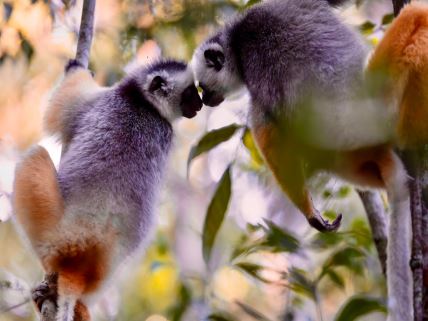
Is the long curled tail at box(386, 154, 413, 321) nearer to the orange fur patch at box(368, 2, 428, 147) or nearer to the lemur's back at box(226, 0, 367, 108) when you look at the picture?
the orange fur patch at box(368, 2, 428, 147)

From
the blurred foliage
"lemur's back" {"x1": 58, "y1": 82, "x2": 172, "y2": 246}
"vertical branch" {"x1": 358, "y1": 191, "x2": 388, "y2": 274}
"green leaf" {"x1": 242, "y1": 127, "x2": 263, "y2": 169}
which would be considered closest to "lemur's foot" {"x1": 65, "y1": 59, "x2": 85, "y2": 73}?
"lemur's back" {"x1": 58, "y1": 82, "x2": 172, "y2": 246}

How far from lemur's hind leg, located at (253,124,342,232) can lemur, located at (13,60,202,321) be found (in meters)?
0.57

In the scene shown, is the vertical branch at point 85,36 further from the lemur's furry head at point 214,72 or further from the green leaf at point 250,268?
the green leaf at point 250,268

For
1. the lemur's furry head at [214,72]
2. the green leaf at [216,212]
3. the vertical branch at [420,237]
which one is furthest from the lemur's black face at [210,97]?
the vertical branch at [420,237]

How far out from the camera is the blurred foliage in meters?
3.49

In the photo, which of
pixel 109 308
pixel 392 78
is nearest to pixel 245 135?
pixel 392 78

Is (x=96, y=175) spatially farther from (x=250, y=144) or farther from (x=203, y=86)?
(x=250, y=144)

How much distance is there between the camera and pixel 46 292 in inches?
122

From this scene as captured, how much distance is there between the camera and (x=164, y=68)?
4.01m

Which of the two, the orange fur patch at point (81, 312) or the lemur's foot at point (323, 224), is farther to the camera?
the lemur's foot at point (323, 224)

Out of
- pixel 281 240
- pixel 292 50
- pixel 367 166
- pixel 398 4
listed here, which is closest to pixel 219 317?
pixel 281 240

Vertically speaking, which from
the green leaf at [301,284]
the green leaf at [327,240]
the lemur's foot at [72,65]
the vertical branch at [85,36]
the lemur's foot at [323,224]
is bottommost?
the green leaf at [327,240]

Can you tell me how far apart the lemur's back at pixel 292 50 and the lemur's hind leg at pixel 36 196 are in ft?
3.89

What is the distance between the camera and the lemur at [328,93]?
2.92m
